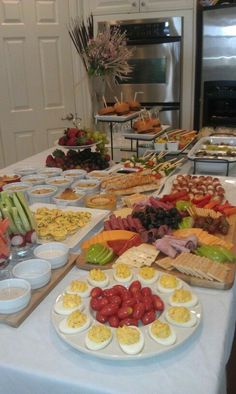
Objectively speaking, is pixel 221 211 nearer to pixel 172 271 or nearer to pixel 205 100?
pixel 172 271

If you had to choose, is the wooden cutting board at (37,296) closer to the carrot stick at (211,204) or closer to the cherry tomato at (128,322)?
the cherry tomato at (128,322)

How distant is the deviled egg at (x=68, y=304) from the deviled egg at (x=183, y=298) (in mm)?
217

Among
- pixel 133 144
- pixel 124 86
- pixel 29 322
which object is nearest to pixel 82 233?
pixel 29 322

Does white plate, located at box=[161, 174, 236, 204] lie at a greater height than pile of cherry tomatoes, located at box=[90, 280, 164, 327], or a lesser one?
greater

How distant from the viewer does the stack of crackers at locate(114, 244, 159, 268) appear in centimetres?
112

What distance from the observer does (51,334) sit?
885 mm

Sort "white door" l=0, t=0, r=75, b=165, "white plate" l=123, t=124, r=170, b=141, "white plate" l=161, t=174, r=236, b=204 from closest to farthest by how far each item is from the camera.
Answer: "white plate" l=161, t=174, r=236, b=204
"white plate" l=123, t=124, r=170, b=141
"white door" l=0, t=0, r=75, b=165

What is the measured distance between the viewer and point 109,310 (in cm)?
89

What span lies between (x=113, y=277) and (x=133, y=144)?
63.9 inches

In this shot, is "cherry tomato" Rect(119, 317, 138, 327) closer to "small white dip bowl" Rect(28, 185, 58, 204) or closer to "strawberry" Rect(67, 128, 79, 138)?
"small white dip bowl" Rect(28, 185, 58, 204)

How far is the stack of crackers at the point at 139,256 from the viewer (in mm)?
1122

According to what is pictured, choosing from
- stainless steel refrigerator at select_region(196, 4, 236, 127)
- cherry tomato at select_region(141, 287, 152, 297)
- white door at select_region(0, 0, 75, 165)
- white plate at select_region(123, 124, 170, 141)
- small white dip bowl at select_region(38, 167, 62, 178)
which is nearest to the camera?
cherry tomato at select_region(141, 287, 152, 297)

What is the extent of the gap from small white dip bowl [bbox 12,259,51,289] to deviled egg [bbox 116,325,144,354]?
0.98 ft

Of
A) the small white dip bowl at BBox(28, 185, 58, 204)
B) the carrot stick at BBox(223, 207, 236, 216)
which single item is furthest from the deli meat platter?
the small white dip bowl at BBox(28, 185, 58, 204)
